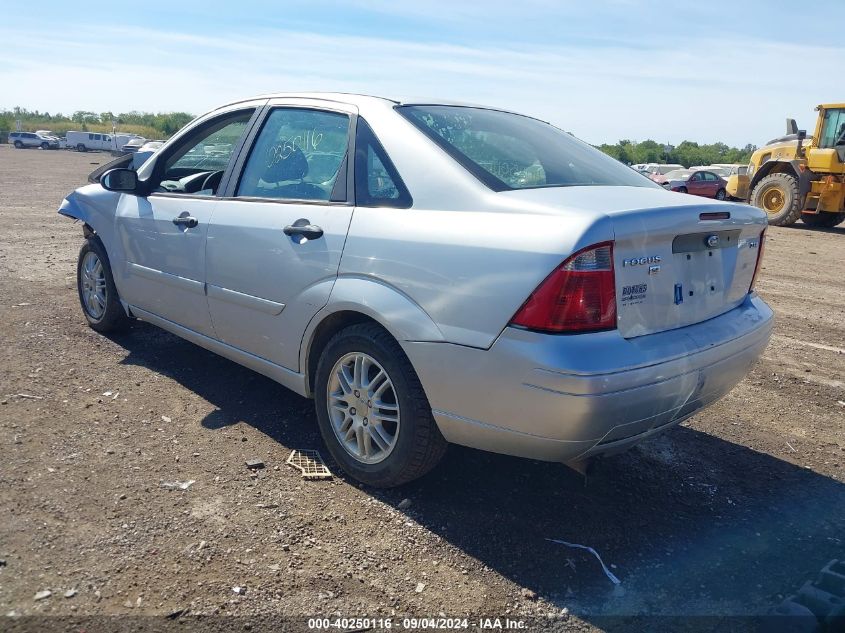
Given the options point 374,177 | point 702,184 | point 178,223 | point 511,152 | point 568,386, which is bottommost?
point 568,386

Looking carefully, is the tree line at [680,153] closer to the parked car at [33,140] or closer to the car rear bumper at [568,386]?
the parked car at [33,140]

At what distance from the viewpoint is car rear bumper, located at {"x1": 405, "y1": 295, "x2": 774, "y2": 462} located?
2553mm

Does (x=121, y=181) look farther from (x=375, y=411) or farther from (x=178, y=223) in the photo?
(x=375, y=411)

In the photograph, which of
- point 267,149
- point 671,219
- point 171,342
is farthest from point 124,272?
point 671,219

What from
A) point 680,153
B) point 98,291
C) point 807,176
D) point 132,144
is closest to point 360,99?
point 98,291

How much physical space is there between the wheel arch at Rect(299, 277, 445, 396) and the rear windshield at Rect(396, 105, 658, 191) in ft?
2.05

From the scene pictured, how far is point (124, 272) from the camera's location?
A: 484 cm

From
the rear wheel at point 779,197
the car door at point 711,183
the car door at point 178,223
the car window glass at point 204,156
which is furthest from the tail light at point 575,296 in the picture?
the car door at point 711,183

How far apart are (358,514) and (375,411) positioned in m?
0.46

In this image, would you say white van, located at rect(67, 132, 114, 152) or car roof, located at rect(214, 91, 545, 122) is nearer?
car roof, located at rect(214, 91, 545, 122)

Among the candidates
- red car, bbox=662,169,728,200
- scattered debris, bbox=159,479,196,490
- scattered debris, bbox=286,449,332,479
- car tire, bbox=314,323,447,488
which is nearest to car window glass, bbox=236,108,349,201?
car tire, bbox=314,323,447,488

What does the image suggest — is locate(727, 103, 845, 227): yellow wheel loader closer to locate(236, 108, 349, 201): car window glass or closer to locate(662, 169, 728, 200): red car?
locate(662, 169, 728, 200): red car

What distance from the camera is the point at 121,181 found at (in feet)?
15.0

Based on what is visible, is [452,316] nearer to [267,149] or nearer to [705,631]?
[705,631]
